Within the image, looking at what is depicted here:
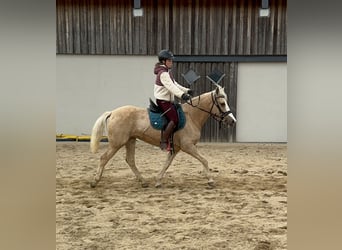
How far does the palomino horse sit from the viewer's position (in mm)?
4742

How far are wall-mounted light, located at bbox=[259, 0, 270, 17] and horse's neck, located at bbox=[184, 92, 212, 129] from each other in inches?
200

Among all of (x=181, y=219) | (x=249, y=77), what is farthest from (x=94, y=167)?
(x=249, y=77)

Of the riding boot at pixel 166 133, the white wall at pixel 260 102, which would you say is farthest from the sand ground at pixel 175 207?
the white wall at pixel 260 102

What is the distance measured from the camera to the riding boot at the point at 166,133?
4.63 meters

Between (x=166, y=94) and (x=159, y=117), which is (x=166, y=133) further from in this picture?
(x=166, y=94)

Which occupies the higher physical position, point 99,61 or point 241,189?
point 99,61

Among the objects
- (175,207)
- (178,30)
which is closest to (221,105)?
(175,207)

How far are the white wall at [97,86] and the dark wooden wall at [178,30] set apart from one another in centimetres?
21

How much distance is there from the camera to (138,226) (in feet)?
10.7

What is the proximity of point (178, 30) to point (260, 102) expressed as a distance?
2.50 m

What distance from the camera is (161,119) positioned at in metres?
4.66

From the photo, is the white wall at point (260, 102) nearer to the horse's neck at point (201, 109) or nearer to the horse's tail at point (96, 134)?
the horse's neck at point (201, 109)
